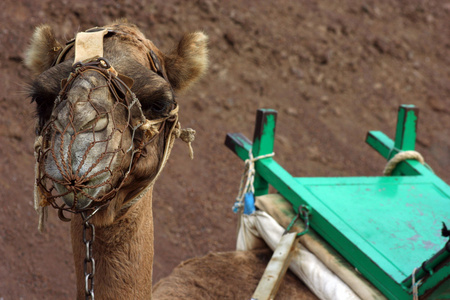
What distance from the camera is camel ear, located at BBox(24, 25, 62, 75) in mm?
2666

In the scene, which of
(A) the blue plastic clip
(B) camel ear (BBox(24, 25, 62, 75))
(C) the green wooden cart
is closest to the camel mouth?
(B) camel ear (BBox(24, 25, 62, 75))

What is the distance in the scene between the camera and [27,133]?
23.2 feet

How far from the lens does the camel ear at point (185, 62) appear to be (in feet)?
9.04

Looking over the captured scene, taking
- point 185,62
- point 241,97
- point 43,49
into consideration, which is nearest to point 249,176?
point 185,62

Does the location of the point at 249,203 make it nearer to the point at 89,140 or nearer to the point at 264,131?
the point at 264,131

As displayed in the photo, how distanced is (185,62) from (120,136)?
82cm

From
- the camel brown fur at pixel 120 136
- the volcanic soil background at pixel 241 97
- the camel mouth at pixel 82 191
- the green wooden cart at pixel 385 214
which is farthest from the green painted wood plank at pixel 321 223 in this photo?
the volcanic soil background at pixel 241 97

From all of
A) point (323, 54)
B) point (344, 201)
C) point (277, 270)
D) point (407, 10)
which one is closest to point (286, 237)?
point (277, 270)

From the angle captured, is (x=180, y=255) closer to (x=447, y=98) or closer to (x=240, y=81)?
(x=240, y=81)

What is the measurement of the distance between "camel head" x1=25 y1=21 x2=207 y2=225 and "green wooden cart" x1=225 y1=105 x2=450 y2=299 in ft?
3.64

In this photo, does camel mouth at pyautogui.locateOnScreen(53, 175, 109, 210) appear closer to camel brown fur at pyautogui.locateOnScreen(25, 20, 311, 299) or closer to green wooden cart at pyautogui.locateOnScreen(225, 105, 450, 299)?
camel brown fur at pyautogui.locateOnScreen(25, 20, 311, 299)

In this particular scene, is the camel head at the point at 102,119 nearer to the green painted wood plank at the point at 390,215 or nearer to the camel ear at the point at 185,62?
the camel ear at the point at 185,62

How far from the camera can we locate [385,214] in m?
3.27

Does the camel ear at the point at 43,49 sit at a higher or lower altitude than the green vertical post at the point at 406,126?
higher
